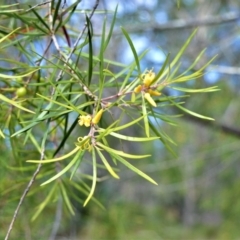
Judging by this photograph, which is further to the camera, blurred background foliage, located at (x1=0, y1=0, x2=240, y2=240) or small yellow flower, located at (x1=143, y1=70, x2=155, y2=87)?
blurred background foliage, located at (x1=0, y1=0, x2=240, y2=240)

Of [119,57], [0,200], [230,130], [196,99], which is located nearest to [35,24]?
[0,200]

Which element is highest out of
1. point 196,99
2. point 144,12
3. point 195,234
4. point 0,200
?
point 144,12

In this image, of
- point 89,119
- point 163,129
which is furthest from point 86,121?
point 163,129

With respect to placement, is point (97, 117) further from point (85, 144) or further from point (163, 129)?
point (163, 129)

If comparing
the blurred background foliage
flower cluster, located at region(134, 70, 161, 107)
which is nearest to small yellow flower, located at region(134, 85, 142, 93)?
flower cluster, located at region(134, 70, 161, 107)

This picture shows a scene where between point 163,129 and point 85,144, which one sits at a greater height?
point 85,144

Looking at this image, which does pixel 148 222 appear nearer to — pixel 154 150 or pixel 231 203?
pixel 231 203

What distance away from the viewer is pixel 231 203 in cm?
195

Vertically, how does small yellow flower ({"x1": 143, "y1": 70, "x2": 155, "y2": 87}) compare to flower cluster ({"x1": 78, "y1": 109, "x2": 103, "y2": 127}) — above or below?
above

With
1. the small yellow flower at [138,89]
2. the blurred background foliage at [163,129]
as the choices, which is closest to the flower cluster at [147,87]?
the small yellow flower at [138,89]

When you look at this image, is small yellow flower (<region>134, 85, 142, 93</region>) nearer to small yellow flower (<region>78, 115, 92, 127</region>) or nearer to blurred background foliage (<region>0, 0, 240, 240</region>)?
small yellow flower (<region>78, 115, 92, 127</region>)

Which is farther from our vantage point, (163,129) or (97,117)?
(163,129)

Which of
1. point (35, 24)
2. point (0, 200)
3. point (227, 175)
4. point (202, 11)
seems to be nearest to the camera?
point (35, 24)

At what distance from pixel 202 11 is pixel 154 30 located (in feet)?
1.91
